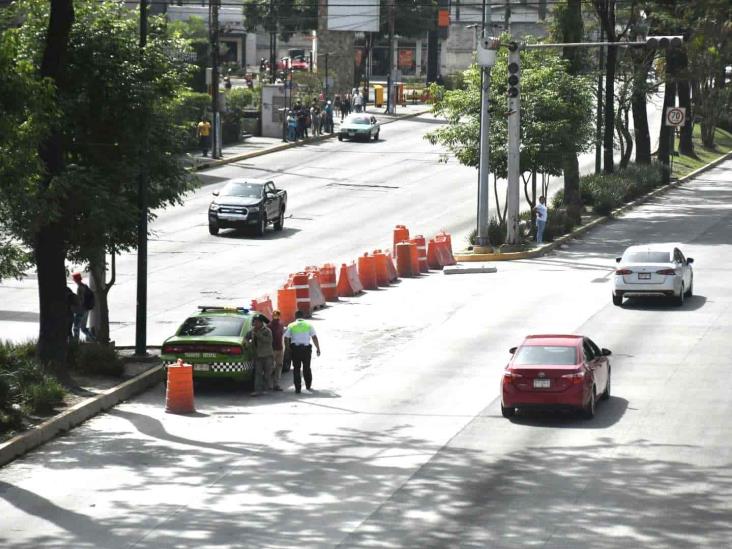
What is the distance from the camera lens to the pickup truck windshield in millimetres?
49250

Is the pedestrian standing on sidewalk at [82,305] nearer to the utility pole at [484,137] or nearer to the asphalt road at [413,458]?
the asphalt road at [413,458]

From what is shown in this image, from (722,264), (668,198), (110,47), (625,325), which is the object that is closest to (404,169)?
(668,198)

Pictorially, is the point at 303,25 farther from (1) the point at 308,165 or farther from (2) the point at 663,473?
(2) the point at 663,473

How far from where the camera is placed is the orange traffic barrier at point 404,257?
41719mm

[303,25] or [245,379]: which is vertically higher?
[303,25]

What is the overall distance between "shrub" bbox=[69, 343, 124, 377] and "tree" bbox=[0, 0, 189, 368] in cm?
81

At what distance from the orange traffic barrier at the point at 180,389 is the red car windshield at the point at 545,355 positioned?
5.40 metres

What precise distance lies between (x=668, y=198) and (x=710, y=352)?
114 ft

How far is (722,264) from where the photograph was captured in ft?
143

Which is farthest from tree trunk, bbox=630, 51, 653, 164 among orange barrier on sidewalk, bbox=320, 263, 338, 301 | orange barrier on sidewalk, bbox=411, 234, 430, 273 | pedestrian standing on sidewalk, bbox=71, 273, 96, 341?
pedestrian standing on sidewalk, bbox=71, 273, 96, 341

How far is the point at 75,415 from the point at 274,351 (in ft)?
15.3

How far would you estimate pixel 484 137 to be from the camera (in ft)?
148

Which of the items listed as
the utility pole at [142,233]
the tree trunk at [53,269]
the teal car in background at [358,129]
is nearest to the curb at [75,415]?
the utility pole at [142,233]

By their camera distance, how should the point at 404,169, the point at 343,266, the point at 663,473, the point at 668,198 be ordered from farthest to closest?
the point at 404,169 → the point at 668,198 → the point at 343,266 → the point at 663,473
